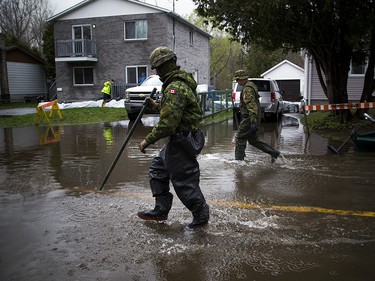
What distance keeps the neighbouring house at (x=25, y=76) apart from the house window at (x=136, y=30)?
10475 mm

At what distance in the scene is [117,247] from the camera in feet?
12.6

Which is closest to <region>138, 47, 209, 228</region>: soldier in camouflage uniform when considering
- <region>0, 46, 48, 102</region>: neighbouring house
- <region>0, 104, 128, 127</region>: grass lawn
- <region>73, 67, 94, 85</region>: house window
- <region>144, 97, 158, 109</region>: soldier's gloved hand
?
<region>144, 97, 158, 109</region>: soldier's gloved hand

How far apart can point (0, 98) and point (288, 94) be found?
84.9 ft

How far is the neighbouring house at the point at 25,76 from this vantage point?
32.3 meters

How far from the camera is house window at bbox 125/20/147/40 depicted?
26469 mm

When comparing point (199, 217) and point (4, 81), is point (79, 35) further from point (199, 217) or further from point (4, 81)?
point (199, 217)

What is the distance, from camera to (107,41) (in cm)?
2736

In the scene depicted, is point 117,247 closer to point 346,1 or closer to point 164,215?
point 164,215

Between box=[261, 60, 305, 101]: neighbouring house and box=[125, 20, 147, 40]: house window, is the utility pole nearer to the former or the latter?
box=[125, 20, 147, 40]: house window

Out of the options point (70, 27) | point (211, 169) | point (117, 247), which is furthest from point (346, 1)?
point (70, 27)

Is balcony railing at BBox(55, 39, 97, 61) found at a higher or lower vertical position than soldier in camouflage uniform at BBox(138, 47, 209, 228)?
higher

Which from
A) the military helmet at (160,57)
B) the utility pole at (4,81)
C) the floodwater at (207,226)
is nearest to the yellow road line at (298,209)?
the floodwater at (207,226)

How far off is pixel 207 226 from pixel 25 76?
3315cm

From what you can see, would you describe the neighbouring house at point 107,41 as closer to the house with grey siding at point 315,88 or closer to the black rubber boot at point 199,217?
the house with grey siding at point 315,88
